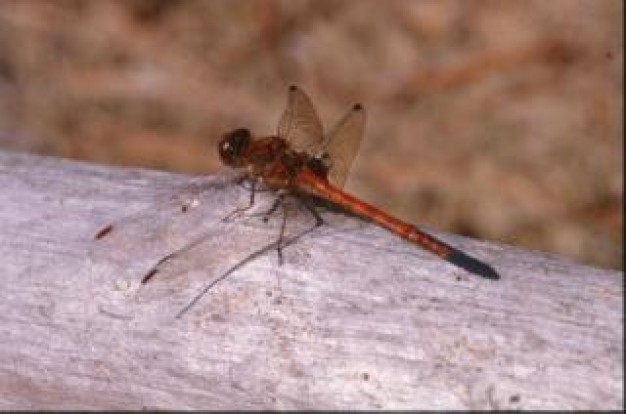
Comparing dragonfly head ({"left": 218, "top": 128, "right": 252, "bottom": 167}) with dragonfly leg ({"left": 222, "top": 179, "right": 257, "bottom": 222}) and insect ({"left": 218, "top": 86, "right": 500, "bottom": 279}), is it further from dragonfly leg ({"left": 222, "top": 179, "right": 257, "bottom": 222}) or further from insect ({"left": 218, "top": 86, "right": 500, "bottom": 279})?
dragonfly leg ({"left": 222, "top": 179, "right": 257, "bottom": 222})

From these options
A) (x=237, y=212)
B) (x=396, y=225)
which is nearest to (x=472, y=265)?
(x=396, y=225)

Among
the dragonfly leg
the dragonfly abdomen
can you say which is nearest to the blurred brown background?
the dragonfly abdomen

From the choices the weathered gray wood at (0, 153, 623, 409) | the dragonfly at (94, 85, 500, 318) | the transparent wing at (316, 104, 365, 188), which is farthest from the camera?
the transparent wing at (316, 104, 365, 188)

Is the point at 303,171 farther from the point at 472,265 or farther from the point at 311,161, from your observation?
the point at 472,265

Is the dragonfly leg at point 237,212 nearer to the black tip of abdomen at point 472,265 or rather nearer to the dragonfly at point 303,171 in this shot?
the dragonfly at point 303,171

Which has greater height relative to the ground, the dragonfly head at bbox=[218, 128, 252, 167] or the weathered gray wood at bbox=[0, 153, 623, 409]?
the dragonfly head at bbox=[218, 128, 252, 167]

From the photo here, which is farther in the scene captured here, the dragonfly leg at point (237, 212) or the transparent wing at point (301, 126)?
the transparent wing at point (301, 126)

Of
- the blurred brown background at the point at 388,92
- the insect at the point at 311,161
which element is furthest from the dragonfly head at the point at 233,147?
the blurred brown background at the point at 388,92
